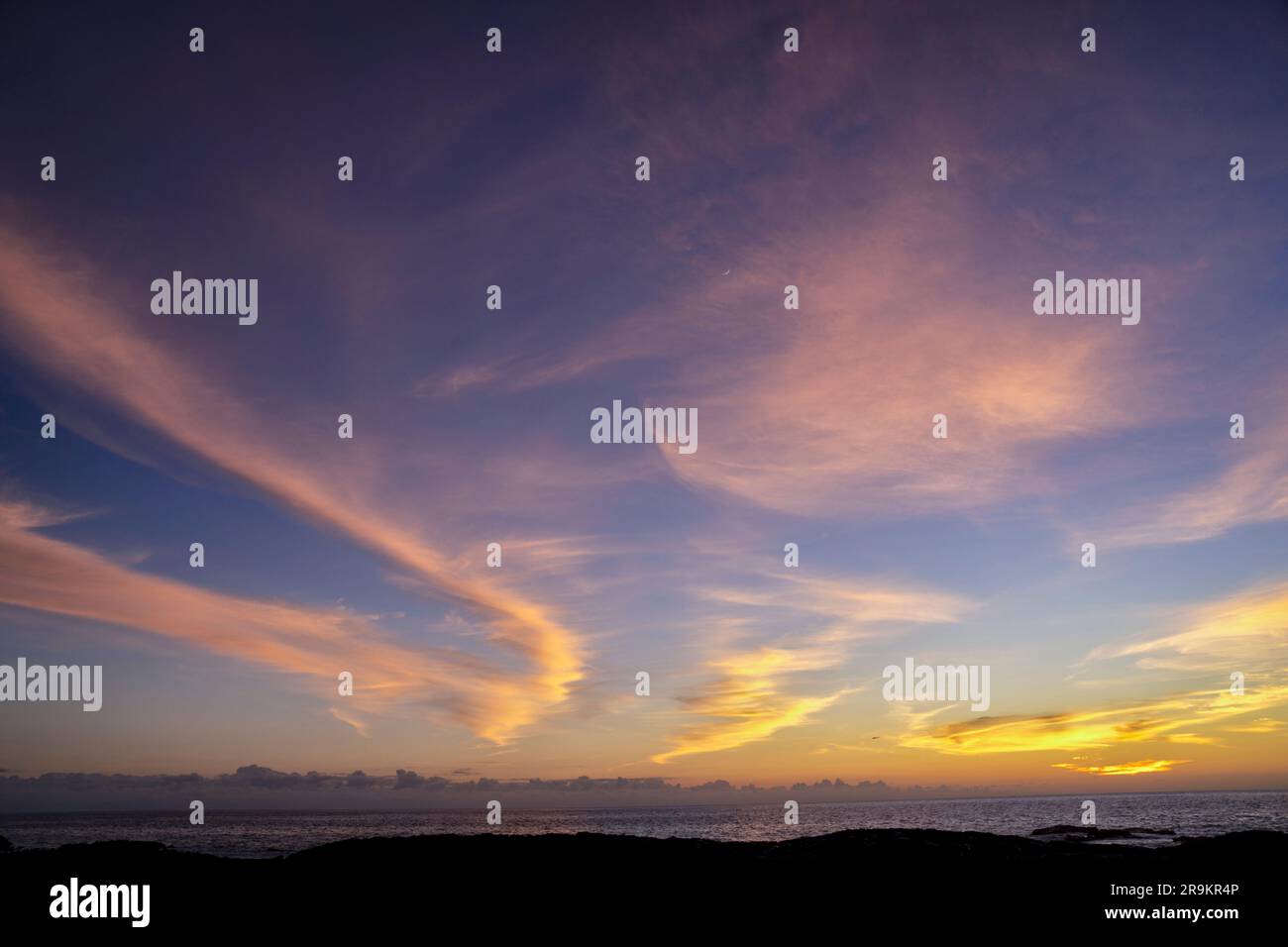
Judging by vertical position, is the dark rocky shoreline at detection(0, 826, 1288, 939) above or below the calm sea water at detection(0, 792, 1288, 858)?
above

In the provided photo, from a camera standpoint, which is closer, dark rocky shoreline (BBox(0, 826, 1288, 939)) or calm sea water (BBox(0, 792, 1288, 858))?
dark rocky shoreline (BBox(0, 826, 1288, 939))

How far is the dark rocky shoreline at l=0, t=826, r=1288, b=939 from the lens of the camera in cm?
2394
